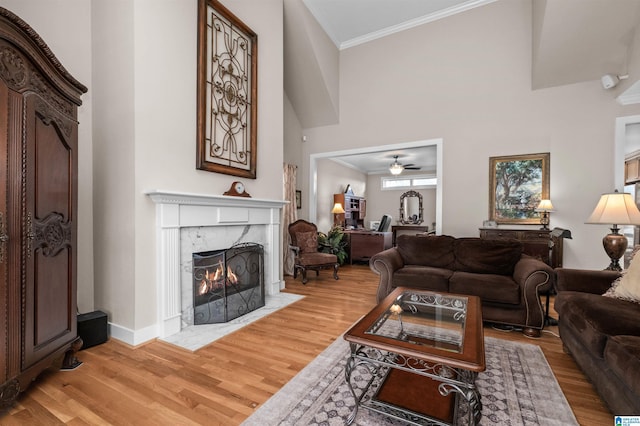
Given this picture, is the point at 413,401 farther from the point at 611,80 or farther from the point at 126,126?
the point at 611,80

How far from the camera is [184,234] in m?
2.84

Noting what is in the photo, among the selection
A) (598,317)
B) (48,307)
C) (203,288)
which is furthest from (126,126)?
(598,317)

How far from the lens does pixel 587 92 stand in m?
4.06

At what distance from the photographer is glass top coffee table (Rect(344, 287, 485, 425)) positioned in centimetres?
137

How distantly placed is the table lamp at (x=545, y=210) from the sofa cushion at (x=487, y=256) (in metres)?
1.35

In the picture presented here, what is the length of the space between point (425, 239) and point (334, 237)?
2563 mm

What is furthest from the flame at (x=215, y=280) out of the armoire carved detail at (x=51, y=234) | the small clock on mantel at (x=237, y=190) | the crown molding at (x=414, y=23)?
the crown molding at (x=414, y=23)

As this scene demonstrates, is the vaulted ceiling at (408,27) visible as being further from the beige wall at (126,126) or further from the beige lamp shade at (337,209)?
the beige wall at (126,126)

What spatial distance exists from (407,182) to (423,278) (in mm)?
6653

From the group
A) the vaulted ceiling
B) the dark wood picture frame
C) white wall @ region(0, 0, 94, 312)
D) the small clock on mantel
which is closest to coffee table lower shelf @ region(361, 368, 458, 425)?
the small clock on mantel

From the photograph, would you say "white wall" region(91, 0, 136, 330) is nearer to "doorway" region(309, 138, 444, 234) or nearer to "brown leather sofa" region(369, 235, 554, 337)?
"brown leather sofa" region(369, 235, 554, 337)

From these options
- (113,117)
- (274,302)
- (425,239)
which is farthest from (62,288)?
(425,239)

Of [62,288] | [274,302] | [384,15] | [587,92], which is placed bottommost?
[274,302]

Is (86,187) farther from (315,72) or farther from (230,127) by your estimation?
(315,72)
